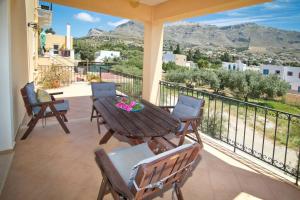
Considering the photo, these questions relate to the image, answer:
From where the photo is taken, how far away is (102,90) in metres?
4.41

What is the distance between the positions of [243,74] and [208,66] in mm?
2157

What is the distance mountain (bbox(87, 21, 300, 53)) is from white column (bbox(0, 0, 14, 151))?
32.3 ft

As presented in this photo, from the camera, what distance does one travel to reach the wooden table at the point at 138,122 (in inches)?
87.4

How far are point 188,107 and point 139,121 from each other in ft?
3.42

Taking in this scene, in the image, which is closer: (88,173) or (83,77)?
(88,173)

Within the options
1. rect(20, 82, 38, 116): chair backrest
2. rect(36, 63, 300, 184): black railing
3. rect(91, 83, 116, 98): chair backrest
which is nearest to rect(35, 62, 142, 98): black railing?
rect(36, 63, 300, 184): black railing

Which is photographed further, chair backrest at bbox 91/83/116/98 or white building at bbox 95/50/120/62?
white building at bbox 95/50/120/62

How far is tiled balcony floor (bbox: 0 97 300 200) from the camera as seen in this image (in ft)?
7.06

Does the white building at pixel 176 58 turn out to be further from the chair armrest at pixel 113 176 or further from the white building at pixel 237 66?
Result: the chair armrest at pixel 113 176

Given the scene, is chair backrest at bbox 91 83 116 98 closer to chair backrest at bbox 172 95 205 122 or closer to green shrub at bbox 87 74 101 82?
chair backrest at bbox 172 95 205 122

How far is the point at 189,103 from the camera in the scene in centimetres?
330

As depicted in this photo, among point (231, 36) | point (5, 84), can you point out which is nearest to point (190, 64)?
point (231, 36)

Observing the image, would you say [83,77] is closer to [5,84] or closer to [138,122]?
[5,84]

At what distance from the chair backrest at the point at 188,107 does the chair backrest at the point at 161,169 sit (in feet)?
5.13
